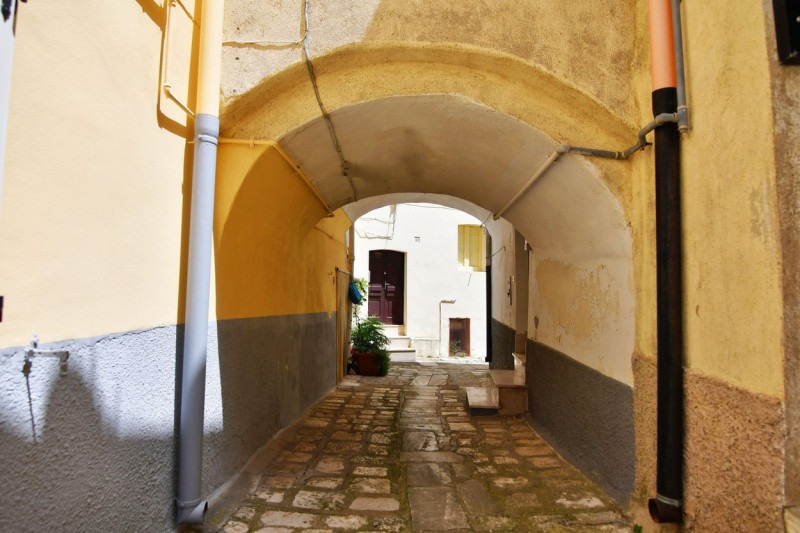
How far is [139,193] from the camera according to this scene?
2346 millimetres

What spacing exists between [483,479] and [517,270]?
14.8ft

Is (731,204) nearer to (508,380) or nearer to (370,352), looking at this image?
(508,380)

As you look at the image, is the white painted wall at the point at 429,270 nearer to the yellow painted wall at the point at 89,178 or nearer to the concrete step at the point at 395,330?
the concrete step at the point at 395,330

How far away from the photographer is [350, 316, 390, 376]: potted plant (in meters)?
9.50

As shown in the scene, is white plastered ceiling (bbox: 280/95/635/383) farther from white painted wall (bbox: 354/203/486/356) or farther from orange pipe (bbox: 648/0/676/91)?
white painted wall (bbox: 354/203/486/356)

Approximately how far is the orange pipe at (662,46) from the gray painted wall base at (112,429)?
10.4 ft

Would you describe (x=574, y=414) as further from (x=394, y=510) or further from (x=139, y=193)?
(x=139, y=193)

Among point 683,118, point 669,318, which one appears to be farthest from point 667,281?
point 683,118

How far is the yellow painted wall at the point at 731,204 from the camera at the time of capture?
73.5 inches

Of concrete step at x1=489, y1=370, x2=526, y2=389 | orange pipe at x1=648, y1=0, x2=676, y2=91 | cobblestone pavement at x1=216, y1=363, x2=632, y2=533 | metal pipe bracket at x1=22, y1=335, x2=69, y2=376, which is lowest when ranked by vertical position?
cobblestone pavement at x1=216, y1=363, x2=632, y2=533

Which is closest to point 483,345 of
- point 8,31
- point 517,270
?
point 517,270

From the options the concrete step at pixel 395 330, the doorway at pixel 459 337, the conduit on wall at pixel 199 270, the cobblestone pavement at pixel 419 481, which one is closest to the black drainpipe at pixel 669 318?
the cobblestone pavement at pixel 419 481

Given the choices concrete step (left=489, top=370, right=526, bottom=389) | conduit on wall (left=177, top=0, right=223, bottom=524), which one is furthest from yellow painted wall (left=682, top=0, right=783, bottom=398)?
concrete step (left=489, top=370, right=526, bottom=389)

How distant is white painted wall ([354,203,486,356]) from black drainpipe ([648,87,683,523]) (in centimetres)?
1328
